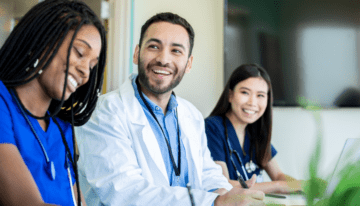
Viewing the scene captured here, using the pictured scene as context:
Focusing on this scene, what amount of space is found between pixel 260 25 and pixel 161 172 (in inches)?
68.3

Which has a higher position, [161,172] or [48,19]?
[48,19]

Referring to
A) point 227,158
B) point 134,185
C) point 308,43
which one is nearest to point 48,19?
point 134,185

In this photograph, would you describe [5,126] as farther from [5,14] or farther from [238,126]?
[5,14]

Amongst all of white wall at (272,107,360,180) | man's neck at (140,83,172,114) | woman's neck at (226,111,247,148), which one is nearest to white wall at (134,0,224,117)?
white wall at (272,107,360,180)

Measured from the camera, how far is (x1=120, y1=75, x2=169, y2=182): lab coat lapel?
47.6 inches

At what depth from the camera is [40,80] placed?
75cm

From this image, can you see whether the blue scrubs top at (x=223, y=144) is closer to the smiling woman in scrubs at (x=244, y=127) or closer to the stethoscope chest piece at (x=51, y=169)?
the smiling woman in scrubs at (x=244, y=127)

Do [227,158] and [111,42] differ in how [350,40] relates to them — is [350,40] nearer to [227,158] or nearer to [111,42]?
[227,158]

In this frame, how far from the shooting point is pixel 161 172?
120cm

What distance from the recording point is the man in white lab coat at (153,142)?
3.31 ft

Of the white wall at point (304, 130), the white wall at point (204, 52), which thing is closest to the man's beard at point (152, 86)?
the white wall at point (204, 52)

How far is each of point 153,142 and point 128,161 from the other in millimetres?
167

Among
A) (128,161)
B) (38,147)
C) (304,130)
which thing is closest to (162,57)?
(128,161)

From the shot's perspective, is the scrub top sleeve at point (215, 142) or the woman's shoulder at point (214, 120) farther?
the woman's shoulder at point (214, 120)
